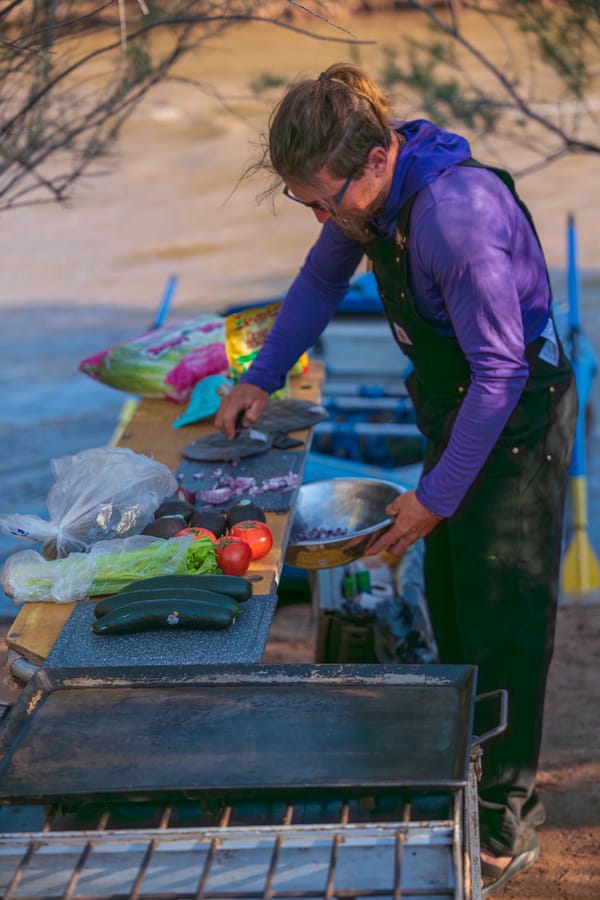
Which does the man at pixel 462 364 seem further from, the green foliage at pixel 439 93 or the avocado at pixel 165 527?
the green foliage at pixel 439 93

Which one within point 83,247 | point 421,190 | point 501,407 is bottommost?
point 83,247

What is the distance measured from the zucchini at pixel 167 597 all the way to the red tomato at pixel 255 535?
29cm

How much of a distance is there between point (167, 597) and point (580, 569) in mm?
3535

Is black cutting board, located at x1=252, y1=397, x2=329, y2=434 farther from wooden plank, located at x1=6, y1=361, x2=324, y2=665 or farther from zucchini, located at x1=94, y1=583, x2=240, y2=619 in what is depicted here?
zucchini, located at x1=94, y1=583, x2=240, y2=619

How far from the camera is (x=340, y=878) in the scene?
1775 millimetres

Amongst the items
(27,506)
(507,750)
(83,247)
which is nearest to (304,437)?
(507,750)

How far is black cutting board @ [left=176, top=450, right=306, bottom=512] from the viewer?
3184 millimetres

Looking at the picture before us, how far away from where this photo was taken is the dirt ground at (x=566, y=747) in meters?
3.39

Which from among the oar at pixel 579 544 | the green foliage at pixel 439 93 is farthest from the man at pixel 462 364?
the green foliage at pixel 439 93

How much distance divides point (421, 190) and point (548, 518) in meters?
0.96

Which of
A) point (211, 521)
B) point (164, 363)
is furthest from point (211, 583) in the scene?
point (164, 363)

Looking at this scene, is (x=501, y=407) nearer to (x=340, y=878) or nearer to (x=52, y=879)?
(x=340, y=878)

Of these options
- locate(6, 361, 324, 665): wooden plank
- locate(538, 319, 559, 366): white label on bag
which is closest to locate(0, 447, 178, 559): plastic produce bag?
locate(6, 361, 324, 665): wooden plank

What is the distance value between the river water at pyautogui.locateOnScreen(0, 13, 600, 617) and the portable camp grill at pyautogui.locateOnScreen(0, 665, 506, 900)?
3196mm
